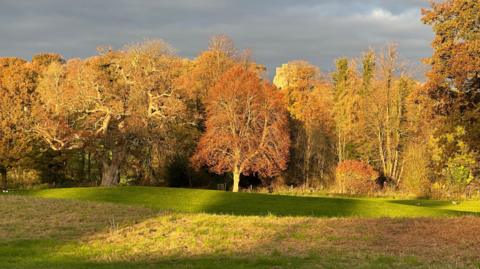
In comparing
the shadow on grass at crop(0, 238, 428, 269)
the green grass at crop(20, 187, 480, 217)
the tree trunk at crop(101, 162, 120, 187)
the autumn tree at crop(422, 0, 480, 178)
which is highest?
the autumn tree at crop(422, 0, 480, 178)

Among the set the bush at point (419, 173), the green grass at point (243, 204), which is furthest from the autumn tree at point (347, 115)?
the green grass at point (243, 204)

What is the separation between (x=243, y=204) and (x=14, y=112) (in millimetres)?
30875

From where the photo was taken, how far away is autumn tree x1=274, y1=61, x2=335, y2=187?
2318 inches

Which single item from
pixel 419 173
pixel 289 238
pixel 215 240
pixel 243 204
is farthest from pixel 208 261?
pixel 419 173

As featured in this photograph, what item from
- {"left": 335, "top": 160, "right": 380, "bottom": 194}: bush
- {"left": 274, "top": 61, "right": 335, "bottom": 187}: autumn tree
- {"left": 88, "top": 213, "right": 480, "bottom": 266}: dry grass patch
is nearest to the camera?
{"left": 88, "top": 213, "right": 480, "bottom": 266}: dry grass patch

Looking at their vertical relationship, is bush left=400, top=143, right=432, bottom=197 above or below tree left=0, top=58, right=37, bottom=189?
below

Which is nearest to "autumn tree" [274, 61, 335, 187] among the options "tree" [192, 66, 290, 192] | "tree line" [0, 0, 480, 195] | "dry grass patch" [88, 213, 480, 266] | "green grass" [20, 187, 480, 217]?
"tree line" [0, 0, 480, 195]

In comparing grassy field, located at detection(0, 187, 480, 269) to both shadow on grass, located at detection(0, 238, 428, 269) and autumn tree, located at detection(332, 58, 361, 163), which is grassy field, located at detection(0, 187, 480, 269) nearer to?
shadow on grass, located at detection(0, 238, 428, 269)

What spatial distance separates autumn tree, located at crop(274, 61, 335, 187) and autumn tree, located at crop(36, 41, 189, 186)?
16.6 m

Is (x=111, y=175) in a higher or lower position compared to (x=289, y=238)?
higher

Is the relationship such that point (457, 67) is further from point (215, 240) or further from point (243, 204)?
point (243, 204)

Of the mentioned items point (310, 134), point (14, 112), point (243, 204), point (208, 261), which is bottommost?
point (208, 261)

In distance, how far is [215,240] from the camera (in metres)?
14.5

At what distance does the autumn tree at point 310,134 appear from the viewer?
58.9 m
